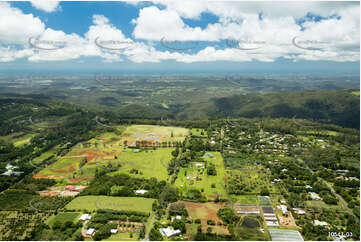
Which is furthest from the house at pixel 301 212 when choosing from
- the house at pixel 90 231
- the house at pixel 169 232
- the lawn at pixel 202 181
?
the house at pixel 90 231

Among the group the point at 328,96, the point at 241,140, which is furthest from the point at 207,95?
the point at 241,140

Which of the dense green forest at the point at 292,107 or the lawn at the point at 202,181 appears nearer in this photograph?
the lawn at the point at 202,181

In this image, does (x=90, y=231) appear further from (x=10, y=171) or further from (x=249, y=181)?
(x=10, y=171)

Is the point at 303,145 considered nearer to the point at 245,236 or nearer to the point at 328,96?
the point at 245,236

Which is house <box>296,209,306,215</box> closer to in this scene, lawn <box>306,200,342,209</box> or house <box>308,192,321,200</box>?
lawn <box>306,200,342,209</box>

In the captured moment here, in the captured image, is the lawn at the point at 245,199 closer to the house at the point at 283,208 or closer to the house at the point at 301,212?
the house at the point at 283,208
